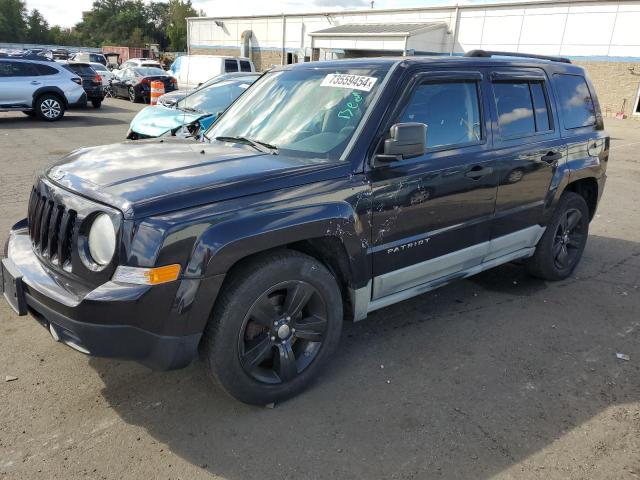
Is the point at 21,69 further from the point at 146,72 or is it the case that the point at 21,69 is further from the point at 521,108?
the point at 521,108

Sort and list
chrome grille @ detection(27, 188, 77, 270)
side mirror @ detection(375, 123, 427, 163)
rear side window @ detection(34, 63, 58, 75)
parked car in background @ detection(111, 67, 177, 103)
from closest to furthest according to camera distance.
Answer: chrome grille @ detection(27, 188, 77, 270) → side mirror @ detection(375, 123, 427, 163) → rear side window @ detection(34, 63, 58, 75) → parked car in background @ detection(111, 67, 177, 103)

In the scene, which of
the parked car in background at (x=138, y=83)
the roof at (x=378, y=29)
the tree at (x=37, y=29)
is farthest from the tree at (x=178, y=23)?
the parked car in background at (x=138, y=83)

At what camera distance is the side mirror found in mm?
3045

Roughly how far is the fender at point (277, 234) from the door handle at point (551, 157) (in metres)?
2.07

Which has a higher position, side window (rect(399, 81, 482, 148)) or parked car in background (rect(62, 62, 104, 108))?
side window (rect(399, 81, 482, 148))

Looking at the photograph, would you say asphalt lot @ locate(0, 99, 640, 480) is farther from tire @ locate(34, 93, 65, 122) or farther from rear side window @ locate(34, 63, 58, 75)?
rear side window @ locate(34, 63, 58, 75)

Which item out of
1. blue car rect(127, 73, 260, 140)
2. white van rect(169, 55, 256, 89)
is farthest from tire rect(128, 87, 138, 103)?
blue car rect(127, 73, 260, 140)

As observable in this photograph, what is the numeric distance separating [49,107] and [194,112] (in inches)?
350

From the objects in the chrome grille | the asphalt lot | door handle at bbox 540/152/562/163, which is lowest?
the asphalt lot

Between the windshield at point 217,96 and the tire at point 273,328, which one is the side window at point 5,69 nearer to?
the windshield at point 217,96

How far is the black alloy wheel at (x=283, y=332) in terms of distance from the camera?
2.87 metres

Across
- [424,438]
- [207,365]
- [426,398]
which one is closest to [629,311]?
[426,398]

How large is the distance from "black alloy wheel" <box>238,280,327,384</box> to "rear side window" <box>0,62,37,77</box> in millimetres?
14812

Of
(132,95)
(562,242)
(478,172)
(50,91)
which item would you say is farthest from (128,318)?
(132,95)
